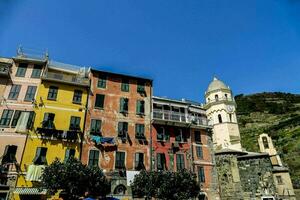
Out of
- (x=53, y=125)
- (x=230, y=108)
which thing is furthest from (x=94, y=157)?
(x=230, y=108)

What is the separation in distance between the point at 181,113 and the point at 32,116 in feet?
61.8

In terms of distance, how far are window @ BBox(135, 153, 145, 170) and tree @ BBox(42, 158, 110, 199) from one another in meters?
7.15

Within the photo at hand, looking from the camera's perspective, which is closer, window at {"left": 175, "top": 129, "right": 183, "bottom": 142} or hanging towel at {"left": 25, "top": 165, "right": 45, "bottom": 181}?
hanging towel at {"left": 25, "top": 165, "right": 45, "bottom": 181}

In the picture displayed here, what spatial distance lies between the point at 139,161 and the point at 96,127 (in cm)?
649

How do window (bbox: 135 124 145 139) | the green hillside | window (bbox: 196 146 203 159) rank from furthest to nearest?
the green hillside < window (bbox: 196 146 203 159) < window (bbox: 135 124 145 139)

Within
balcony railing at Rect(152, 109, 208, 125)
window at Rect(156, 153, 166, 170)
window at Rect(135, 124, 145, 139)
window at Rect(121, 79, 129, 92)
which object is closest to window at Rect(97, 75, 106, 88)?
window at Rect(121, 79, 129, 92)

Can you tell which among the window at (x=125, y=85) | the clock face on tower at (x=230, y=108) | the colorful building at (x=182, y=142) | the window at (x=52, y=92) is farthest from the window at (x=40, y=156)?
the clock face on tower at (x=230, y=108)

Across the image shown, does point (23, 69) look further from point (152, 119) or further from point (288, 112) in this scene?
point (288, 112)

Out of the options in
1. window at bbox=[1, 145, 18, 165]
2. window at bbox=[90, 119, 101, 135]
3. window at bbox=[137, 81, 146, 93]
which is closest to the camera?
window at bbox=[1, 145, 18, 165]

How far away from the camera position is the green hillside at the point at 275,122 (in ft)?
199

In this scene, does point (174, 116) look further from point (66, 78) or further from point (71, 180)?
point (71, 180)

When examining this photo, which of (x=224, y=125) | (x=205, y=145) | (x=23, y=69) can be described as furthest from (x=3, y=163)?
(x=224, y=125)

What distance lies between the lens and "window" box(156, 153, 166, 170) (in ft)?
94.1

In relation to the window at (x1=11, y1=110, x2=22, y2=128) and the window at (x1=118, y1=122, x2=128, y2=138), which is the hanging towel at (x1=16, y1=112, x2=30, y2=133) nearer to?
the window at (x1=11, y1=110, x2=22, y2=128)
